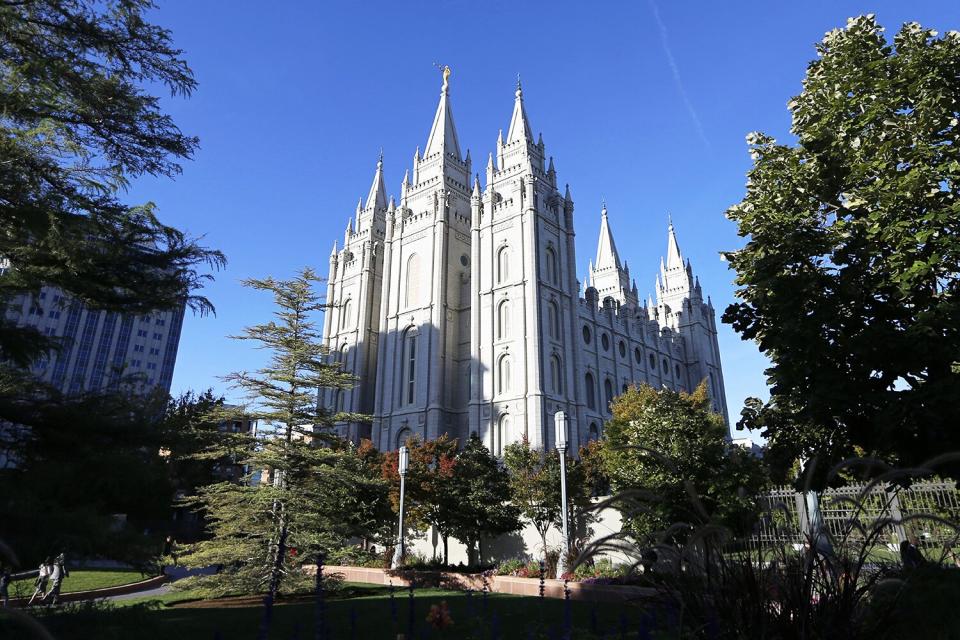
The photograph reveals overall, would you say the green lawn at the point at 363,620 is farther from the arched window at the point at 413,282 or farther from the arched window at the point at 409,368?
the arched window at the point at 413,282

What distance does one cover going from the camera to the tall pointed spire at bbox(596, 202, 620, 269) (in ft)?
212

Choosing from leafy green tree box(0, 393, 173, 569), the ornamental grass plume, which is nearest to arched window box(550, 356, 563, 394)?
the ornamental grass plume

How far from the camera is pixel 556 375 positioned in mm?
38969

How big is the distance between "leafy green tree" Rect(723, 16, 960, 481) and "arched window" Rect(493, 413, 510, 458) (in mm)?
27467

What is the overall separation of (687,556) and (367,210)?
52.0m

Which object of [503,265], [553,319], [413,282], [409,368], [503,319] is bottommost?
[409,368]

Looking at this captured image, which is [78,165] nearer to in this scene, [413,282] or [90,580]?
[90,580]

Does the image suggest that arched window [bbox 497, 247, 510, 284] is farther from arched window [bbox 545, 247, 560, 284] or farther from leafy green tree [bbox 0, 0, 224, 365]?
leafy green tree [bbox 0, 0, 224, 365]

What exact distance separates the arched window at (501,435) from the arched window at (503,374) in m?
1.83

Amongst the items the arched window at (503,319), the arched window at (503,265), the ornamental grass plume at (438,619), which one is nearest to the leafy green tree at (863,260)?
the ornamental grass plume at (438,619)

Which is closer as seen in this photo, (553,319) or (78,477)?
(78,477)

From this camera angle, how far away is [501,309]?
40688mm

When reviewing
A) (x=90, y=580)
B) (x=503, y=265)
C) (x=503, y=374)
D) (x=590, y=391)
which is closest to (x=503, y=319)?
(x=503, y=374)

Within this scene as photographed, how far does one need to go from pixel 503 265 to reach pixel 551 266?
348 cm
